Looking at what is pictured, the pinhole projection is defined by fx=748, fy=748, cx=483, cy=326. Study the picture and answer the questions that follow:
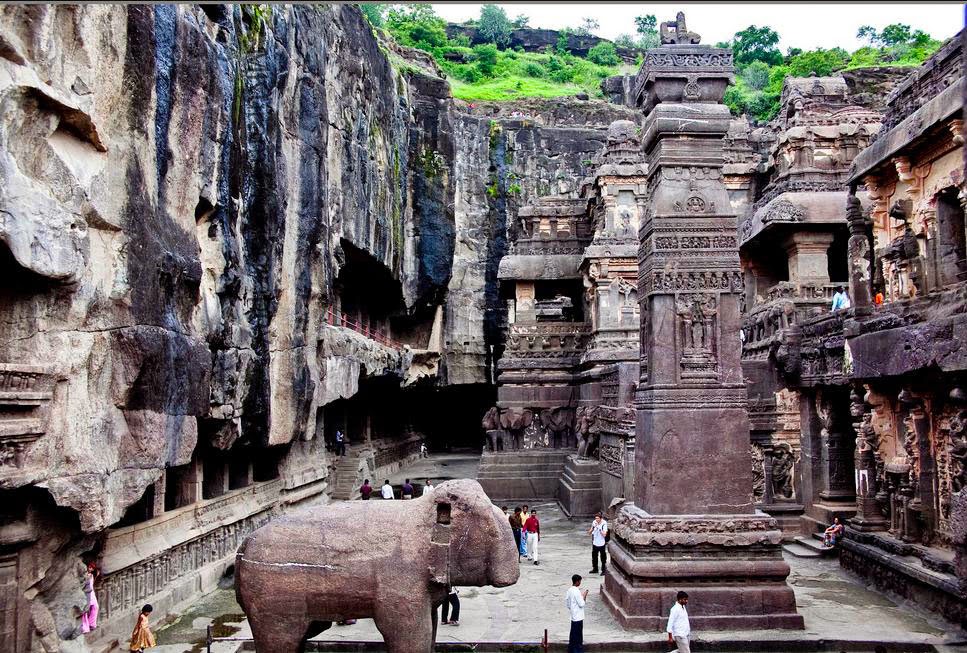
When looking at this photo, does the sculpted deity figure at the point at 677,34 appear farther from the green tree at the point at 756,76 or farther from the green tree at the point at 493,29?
the green tree at the point at 493,29

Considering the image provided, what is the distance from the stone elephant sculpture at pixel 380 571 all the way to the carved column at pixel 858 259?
30.9ft

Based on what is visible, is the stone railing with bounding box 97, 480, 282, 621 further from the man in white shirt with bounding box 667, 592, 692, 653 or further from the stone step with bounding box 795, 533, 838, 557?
the stone step with bounding box 795, 533, 838, 557

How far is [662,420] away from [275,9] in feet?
38.6

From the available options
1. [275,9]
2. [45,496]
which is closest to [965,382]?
[45,496]

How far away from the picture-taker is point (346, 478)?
2417cm

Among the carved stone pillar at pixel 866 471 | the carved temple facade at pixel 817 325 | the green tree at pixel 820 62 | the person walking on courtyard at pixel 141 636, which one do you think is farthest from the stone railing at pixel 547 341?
the green tree at pixel 820 62

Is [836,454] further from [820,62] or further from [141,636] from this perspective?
[820,62]

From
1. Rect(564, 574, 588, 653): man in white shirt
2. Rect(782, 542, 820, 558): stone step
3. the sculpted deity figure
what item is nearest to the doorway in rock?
Rect(782, 542, 820, 558): stone step

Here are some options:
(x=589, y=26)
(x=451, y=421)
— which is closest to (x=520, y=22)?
(x=589, y=26)

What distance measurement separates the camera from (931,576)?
10438 millimetres

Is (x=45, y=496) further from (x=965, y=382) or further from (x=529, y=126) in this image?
(x=529, y=126)

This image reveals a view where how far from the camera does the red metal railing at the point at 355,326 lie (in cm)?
2199

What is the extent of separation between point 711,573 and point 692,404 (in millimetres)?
2138

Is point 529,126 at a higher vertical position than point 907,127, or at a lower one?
higher
